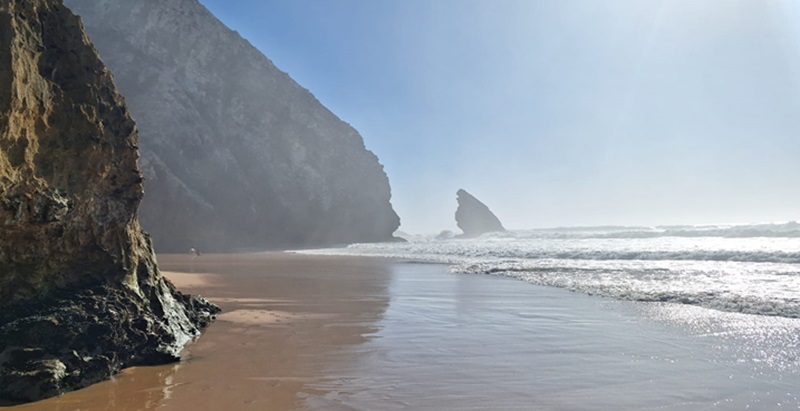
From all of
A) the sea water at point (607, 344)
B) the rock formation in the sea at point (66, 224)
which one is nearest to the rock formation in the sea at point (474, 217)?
the sea water at point (607, 344)

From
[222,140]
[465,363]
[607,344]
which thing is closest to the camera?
[465,363]

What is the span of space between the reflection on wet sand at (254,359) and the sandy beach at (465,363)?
0.02 metres

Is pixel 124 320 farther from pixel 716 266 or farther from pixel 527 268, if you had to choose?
pixel 716 266

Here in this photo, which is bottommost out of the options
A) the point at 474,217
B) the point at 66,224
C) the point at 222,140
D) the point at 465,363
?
the point at 465,363

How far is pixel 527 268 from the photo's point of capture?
16.9m

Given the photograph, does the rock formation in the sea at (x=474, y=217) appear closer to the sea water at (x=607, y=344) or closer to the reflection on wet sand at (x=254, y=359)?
the sea water at (x=607, y=344)

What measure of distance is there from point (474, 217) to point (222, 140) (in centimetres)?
5543

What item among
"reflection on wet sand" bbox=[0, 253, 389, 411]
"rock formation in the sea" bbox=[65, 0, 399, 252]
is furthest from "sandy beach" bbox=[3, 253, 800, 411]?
"rock formation in the sea" bbox=[65, 0, 399, 252]

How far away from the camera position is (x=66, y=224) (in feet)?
16.3

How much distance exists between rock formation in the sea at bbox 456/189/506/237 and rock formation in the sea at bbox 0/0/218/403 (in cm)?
8659

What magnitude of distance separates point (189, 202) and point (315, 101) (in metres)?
24.0

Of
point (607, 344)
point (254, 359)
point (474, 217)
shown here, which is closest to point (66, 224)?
point (254, 359)

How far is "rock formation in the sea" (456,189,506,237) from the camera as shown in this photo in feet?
300

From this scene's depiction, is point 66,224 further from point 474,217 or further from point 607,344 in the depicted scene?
point 474,217
